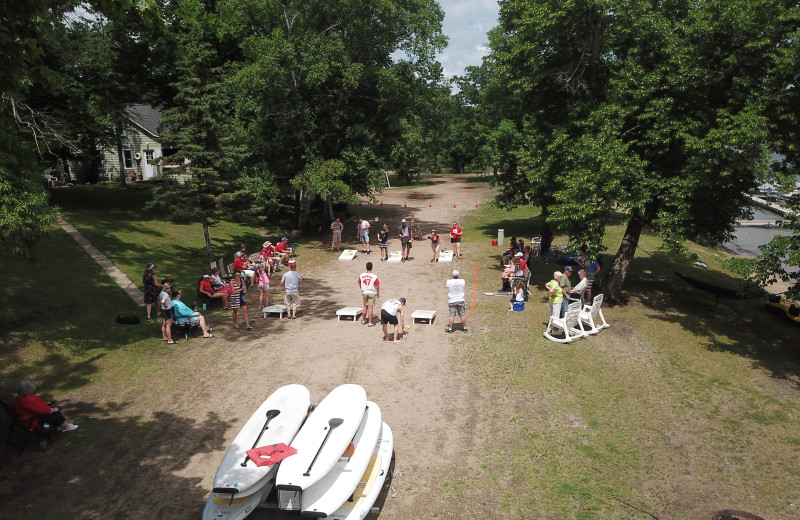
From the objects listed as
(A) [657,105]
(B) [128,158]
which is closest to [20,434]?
(A) [657,105]

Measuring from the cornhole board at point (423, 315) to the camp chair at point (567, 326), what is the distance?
3.42m

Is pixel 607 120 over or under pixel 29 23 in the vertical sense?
under

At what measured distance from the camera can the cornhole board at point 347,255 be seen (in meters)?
23.9

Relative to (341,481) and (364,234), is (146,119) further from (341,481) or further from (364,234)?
(341,481)

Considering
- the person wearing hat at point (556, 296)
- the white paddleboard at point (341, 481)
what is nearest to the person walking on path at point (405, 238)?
the person wearing hat at point (556, 296)

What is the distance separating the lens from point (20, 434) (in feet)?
31.8

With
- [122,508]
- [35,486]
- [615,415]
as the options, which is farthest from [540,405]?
[35,486]

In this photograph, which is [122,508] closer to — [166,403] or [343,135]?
[166,403]

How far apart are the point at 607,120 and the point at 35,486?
1699 cm

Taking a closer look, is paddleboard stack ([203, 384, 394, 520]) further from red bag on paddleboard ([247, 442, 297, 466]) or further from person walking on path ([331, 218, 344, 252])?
person walking on path ([331, 218, 344, 252])

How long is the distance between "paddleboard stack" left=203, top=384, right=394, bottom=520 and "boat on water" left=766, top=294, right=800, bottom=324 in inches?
607

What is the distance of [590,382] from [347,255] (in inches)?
567

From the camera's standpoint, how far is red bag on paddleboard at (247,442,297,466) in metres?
7.55

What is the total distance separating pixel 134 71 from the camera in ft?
105
